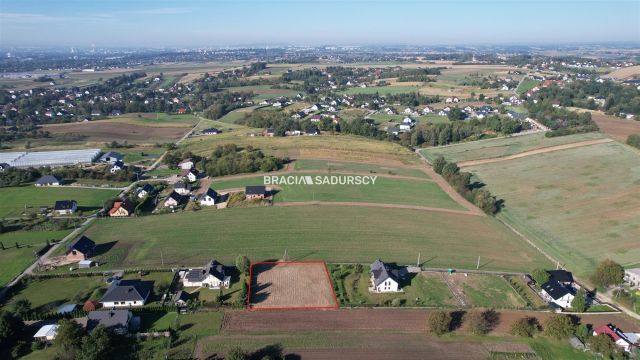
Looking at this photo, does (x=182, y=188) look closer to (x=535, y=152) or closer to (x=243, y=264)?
(x=243, y=264)

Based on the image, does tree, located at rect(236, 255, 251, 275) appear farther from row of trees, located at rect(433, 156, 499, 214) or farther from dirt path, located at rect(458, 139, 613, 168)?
dirt path, located at rect(458, 139, 613, 168)

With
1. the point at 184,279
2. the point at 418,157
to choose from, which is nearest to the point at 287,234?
the point at 184,279

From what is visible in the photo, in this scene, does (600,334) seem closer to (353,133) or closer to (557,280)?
(557,280)

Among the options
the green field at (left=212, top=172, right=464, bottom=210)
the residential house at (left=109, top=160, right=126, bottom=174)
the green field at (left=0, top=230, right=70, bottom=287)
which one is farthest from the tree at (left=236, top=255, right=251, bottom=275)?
the residential house at (left=109, top=160, right=126, bottom=174)

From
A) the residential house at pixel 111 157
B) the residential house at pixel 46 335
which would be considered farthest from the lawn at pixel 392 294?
the residential house at pixel 111 157

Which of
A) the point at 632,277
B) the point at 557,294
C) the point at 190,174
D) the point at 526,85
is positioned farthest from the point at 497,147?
the point at 526,85
